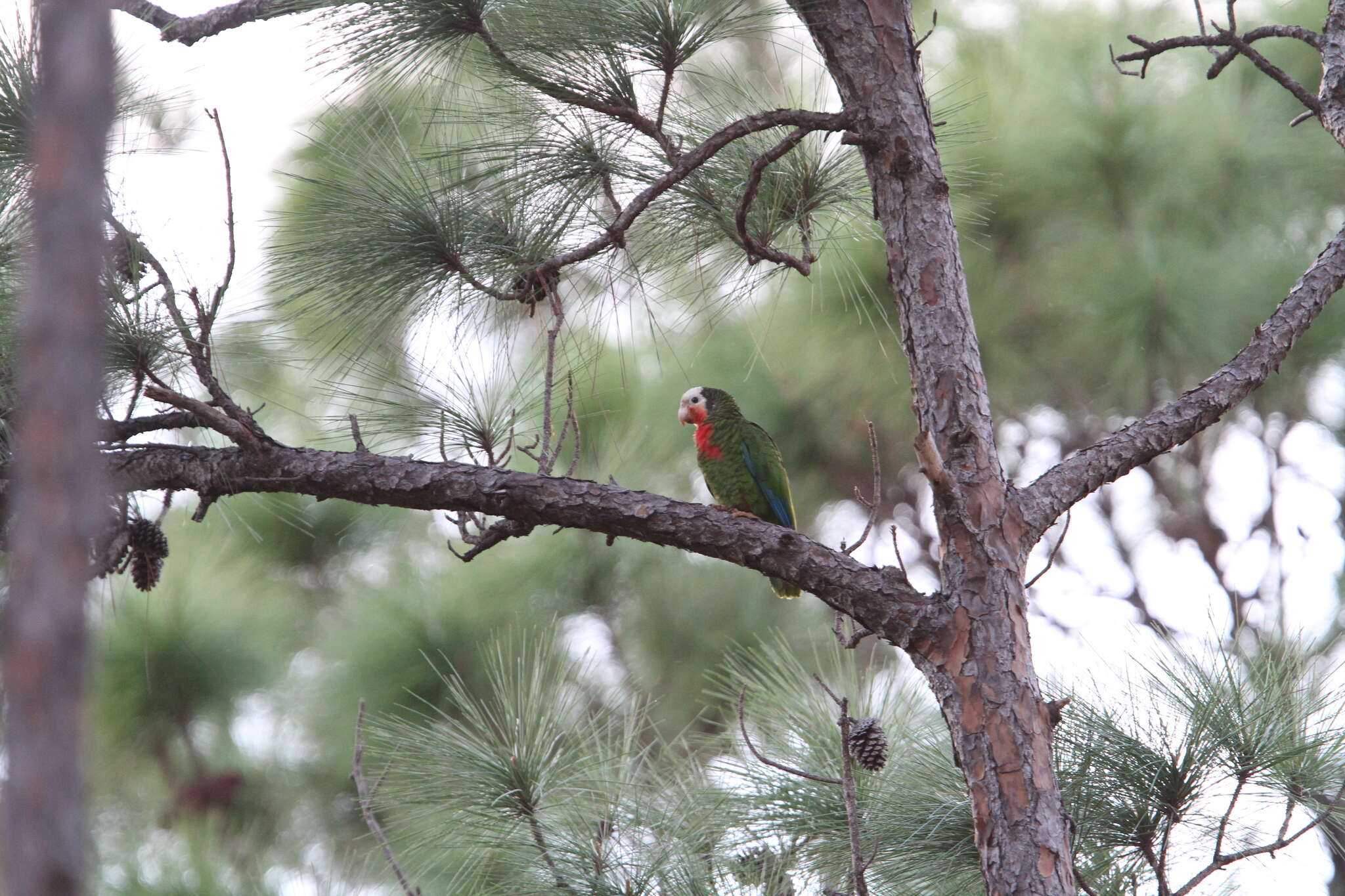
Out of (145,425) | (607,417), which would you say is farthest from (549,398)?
(607,417)

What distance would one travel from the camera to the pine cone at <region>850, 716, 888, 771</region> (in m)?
1.33

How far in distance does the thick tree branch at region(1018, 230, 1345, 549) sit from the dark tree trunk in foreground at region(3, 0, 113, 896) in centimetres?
94

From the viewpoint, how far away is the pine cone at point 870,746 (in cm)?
133

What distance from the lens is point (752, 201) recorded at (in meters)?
1.17

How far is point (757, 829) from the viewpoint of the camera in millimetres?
1426

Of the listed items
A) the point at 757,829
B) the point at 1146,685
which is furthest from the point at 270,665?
the point at 1146,685

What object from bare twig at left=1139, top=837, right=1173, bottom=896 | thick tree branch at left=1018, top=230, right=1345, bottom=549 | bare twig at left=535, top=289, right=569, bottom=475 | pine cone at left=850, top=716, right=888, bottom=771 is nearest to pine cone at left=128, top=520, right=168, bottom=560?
bare twig at left=535, top=289, right=569, bottom=475

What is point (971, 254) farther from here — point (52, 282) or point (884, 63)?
point (52, 282)

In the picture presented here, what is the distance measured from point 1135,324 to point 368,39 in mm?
1870

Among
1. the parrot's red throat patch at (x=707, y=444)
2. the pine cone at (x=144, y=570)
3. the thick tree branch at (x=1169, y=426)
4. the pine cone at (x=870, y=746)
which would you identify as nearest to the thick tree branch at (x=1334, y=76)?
the thick tree branch at (x=1169, y=426)

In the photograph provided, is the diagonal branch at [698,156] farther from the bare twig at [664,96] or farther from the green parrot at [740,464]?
the green parrot at [740,464]

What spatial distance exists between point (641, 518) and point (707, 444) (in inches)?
37.0

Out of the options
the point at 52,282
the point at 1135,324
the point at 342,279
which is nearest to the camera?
the point at 52,282

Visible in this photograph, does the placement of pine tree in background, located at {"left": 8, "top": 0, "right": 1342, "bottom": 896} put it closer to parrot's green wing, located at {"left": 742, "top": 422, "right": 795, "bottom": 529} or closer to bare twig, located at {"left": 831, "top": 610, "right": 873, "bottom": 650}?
bare twig, located at {"left": 831, "top": 610, "right": 873, "bottom": 650}
